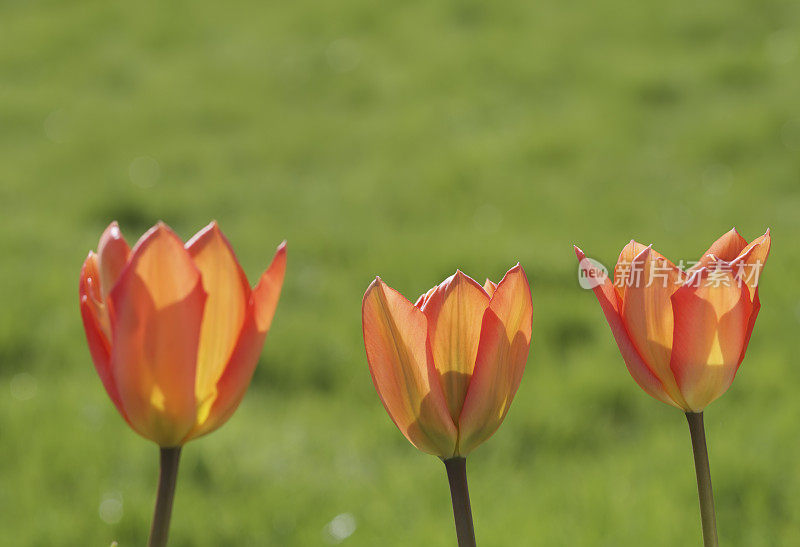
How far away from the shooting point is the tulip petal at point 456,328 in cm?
48

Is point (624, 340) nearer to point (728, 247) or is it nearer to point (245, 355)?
point (728, 247)

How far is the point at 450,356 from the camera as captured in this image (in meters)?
0.48

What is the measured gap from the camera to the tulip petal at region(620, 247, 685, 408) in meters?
0.48

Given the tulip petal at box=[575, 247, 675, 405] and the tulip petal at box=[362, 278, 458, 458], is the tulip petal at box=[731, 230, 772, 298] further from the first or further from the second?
the tulip petal at box=[362, 278, 458, 458]

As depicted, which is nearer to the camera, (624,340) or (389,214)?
(624,340)

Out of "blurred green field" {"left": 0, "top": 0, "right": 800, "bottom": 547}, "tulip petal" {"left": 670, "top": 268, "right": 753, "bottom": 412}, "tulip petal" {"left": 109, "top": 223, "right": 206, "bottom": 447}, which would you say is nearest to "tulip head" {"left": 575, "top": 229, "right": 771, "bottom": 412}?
"tulip petal" {"left": 670, "top": 268, "right": 753, "bottom": 412}

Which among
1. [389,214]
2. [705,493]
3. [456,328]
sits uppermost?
[389,214]

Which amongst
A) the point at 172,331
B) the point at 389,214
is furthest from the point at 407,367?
the point at 389,214

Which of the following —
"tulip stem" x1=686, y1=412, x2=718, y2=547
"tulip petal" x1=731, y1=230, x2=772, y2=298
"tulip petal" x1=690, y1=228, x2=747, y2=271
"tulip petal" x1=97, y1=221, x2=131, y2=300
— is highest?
"tulip petal" x1=97, y1=221, x2=131, y2=300

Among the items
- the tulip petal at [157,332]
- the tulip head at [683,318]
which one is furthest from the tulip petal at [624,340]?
the tulip petal at [157,332]

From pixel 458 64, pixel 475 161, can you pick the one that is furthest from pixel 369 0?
pixel 475 161

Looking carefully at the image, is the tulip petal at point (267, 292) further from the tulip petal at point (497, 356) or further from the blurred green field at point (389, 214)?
the blurred green field at point (389, 214)

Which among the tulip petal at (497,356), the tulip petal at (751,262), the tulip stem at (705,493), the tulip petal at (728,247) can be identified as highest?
the tulip petal at (728,247)

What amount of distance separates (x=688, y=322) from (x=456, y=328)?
0.13m
